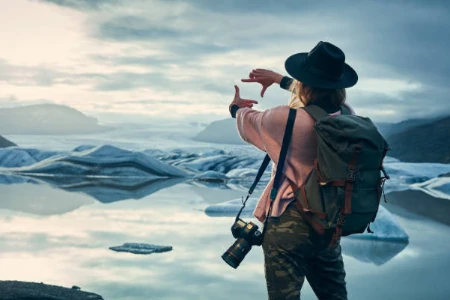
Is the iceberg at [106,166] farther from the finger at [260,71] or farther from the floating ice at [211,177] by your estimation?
the finger at [260,71]

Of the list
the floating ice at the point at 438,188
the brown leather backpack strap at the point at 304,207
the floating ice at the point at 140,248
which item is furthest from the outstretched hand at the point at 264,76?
the floating ice at the point at 438,188

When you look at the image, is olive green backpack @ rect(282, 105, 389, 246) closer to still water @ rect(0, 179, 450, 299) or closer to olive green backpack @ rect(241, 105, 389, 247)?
olive green backpack @ rect(241, 105, 389, 247)

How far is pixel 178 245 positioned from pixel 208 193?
5.28 metres

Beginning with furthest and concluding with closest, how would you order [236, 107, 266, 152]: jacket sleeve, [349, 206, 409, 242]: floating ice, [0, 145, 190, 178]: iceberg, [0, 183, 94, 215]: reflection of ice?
[0, 145, 190, 178]: iceberg → [0, 183, 94, 215]: reflection of ice → [349, 206, 409, 242]: floating ice → [236, 107, 266, 152]: jacket sleeve

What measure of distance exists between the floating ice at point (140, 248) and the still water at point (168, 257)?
4.0 inches

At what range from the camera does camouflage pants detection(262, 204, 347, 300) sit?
2.31 meters

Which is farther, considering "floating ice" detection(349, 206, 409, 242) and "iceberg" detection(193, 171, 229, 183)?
"iceberg" detection(193, 171, 229, 183)

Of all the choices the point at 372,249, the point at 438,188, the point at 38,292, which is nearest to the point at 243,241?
the point at 38,292

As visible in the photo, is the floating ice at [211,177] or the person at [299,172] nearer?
the person at [299,172]

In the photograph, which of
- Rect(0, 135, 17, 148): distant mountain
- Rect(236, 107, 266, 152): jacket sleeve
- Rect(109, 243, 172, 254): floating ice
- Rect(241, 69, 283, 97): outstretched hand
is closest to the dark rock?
Rect(109, 243, 172, 254): floating ice

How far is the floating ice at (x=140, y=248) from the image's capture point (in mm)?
5164

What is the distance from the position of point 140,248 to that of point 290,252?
312 centimetres

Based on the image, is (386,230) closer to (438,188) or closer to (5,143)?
(438,188)

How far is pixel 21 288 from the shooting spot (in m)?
3.75
